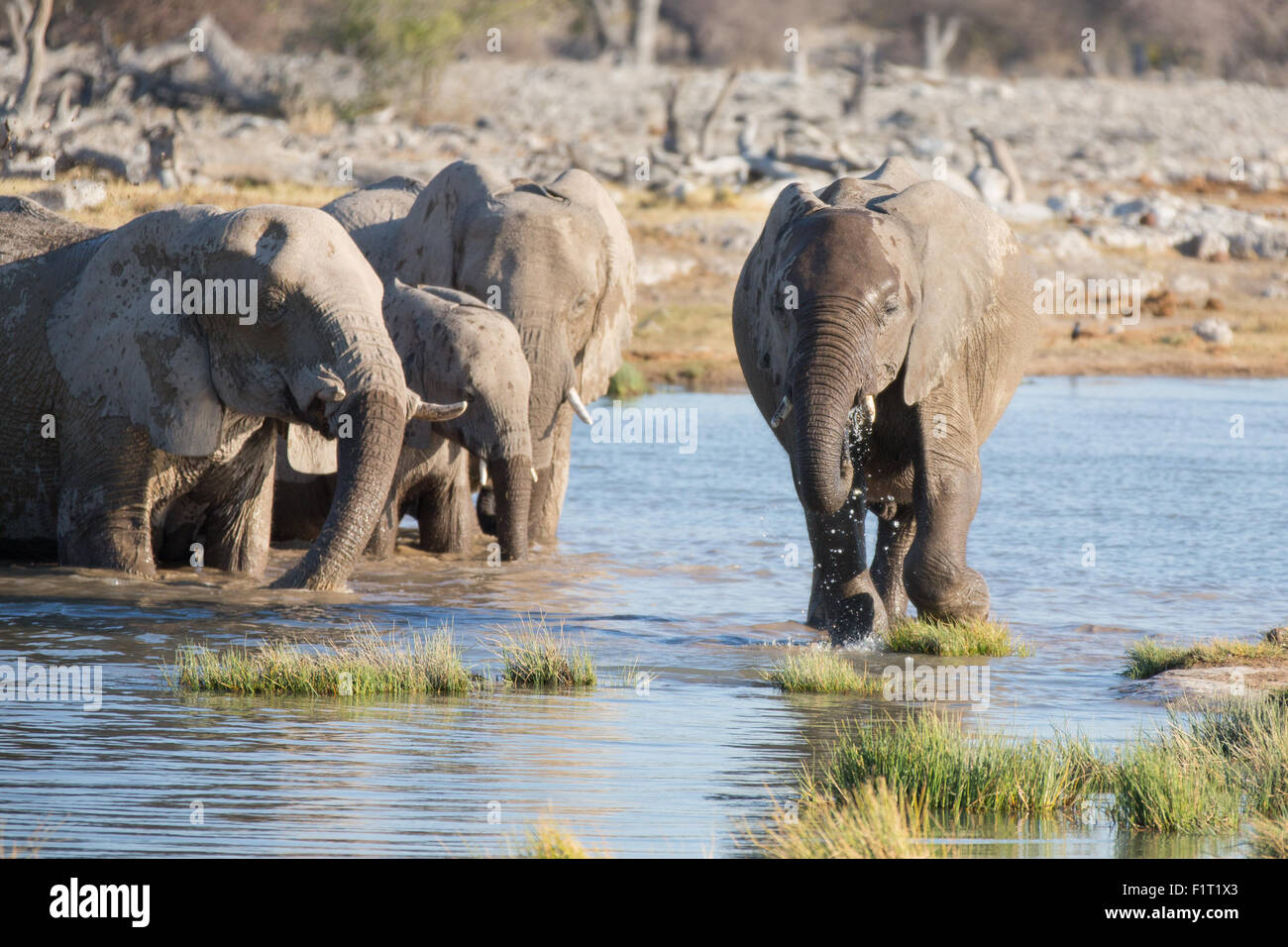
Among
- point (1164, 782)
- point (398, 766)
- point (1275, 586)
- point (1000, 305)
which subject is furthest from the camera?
point (1275, 586)

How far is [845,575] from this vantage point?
32.4ft

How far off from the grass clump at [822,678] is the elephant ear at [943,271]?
4.07 ft

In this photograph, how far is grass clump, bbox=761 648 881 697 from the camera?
873cm

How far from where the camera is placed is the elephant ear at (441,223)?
1360cm

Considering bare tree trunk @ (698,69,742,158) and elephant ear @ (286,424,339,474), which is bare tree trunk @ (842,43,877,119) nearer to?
bare tree trunk @ (698,69,742,158)

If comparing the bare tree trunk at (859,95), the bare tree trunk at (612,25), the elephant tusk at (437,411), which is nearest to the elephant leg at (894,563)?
the elephant tusk at (437,411)

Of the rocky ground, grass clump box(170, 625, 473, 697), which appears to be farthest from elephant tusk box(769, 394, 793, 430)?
the rocky ground

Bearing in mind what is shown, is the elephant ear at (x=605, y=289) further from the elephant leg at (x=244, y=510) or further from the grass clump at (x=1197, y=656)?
the grass clump at (x=1197, y=656)

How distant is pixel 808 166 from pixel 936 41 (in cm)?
2598

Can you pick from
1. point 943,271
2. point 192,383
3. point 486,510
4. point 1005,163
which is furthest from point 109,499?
point 1005,163

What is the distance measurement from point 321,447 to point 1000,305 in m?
4.03

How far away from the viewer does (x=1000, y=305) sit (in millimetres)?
9781

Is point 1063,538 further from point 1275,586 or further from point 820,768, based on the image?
point 820,768
